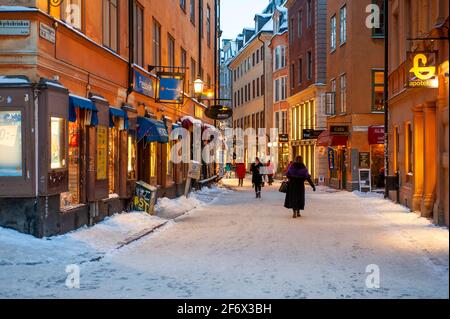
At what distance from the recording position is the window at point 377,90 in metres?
34.3

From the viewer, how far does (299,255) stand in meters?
11.4

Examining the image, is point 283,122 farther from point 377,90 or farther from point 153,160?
point 153,160

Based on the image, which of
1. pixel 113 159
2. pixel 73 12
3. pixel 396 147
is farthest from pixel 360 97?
pixel 73 12

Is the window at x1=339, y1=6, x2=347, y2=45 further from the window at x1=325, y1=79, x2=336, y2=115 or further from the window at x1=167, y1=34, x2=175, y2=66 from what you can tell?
the window at x1=167, y1=34, x2=175, y2=66

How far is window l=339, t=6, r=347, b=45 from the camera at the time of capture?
116 ft

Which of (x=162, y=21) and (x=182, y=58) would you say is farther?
(x=182, y=58)

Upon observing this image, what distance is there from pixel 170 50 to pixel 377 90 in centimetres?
1209

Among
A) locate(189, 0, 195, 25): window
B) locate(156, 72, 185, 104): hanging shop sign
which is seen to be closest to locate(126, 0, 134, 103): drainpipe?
locate(156, 72, 185, 104): hanging shop sign

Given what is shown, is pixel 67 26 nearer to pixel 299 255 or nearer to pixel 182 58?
pixel 299 255

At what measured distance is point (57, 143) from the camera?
42.4 ft

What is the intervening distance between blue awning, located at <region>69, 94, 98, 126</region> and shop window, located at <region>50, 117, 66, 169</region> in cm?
48

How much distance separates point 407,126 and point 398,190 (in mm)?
2904

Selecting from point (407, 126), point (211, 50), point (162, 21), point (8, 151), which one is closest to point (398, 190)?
point (407, 126)

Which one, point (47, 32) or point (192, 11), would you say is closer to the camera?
point (47, 32)
